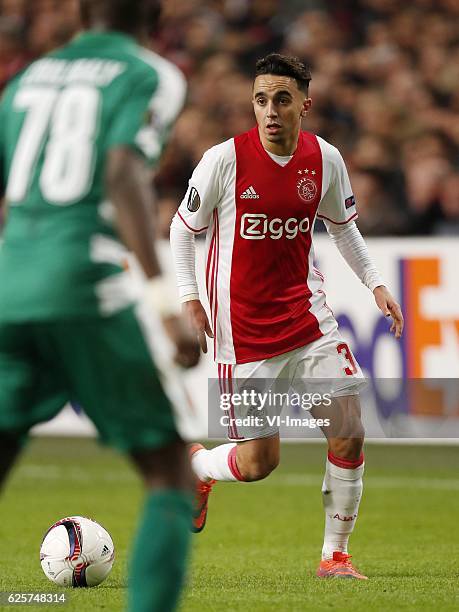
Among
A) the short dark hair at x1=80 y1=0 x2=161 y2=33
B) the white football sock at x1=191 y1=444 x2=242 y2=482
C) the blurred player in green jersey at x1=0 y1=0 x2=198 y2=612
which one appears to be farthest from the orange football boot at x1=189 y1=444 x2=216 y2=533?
the short dark hair at x1=80 y1=0 x2=161 y2=33

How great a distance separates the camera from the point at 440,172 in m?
12.3

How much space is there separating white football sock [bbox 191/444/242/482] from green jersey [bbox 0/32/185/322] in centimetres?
282

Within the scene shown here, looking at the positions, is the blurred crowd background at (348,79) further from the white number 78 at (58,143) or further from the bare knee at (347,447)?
the white number 78 at (58,143)

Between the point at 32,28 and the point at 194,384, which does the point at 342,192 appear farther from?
the point at 32,28

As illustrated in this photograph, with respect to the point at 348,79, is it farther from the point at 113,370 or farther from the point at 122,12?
the point at 113,370

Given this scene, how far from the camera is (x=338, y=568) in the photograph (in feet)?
19.0

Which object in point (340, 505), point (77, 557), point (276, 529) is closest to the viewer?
point (77, 557)

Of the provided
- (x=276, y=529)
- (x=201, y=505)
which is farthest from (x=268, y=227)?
(x=276, y=529)

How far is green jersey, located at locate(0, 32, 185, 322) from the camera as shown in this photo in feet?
10.8

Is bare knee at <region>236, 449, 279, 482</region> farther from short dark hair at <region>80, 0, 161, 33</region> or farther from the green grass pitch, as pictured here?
short dark hair at <region>80, 0, 161, 33</region>

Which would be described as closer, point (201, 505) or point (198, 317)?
point (198, 317)

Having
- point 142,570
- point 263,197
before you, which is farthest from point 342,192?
point 142,570

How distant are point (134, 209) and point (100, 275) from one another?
210 mm

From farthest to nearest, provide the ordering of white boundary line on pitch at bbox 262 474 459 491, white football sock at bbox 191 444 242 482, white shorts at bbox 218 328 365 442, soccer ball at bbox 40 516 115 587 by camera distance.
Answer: white boundary line on pitch at bbox 262 474 459 491, white football sock at bbox 191 444 242 482, white shorts at bbox 218 328 365 442, soccer ball at bbox 40 516 115 587
